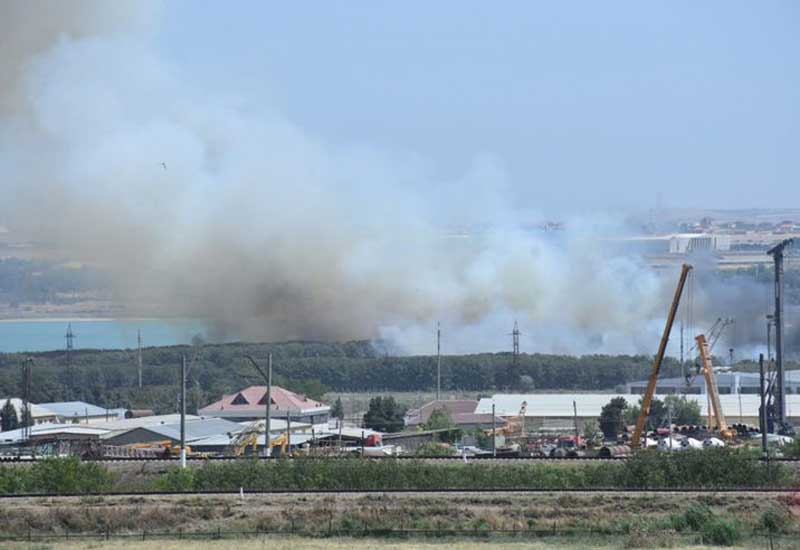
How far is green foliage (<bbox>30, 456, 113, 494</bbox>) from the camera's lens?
165ft

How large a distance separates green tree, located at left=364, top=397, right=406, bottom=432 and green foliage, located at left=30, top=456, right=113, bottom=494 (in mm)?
29151

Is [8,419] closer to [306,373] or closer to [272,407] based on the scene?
[272,407]

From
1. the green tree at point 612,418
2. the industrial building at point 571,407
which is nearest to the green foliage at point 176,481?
the green tree at point 612,418

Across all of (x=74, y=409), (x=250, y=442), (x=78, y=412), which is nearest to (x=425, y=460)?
(x=250, y=442)

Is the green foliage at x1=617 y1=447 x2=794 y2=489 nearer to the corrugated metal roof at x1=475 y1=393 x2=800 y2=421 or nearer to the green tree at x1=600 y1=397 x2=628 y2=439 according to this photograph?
the green tree at x1=600 y1=397 x2=628 y2=439

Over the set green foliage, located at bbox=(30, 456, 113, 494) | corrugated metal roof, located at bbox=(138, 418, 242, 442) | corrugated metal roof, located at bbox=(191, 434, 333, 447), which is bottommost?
green foliage, located at bbox=(30, 456, 113, 494)

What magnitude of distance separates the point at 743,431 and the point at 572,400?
47.8 feet

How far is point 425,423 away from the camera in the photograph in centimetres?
8212

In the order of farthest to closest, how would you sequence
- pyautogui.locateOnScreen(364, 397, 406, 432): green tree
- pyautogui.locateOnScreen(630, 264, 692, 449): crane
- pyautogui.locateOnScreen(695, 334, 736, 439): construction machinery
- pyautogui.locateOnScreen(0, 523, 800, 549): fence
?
pyautogui.locateOnScreen(364, 397, 406, 432): green tree < pyautogui.locateOnScreen(695, 334, 736, 439): construction machinery < pyautogui.locateOnScreen(630, 264, 692, 449): crane < pyautogui.locateOnScreen(0, 523, 800, 549): fence

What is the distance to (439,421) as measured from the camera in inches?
3130

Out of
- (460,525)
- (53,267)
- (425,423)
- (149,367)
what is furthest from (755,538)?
(149,367)

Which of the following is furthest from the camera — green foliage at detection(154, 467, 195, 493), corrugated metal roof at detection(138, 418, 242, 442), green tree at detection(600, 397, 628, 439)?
green tree at detection(600, 397, 628, 439)

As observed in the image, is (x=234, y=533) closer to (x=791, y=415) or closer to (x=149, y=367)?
(x=791, y=415)

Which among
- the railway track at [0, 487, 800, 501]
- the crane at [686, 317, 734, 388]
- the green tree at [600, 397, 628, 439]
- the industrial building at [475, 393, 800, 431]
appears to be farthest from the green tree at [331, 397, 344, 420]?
the railway track at [0, 487, 800, 501]
